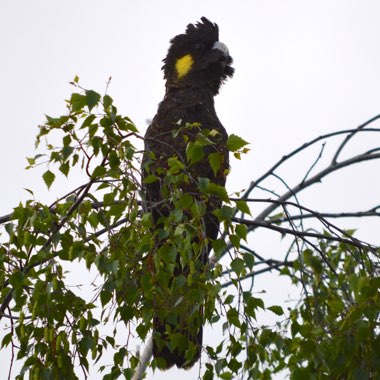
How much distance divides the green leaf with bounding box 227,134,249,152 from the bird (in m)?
0.05

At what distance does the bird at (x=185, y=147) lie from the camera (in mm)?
2330

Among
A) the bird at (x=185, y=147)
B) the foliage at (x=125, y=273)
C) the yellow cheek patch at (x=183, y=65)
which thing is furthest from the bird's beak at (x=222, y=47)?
the foliage at (x=125, y=273)

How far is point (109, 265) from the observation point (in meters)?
2.19

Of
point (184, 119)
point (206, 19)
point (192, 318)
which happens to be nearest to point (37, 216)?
point (192, 318)

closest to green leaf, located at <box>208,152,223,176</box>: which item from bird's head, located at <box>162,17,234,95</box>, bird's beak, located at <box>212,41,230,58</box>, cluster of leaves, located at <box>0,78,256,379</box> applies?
cluster of leaves, located at <box>0,78,256,379</box>

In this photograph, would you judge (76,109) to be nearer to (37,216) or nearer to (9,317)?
(37,216)

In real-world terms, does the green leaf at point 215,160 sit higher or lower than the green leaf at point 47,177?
lower

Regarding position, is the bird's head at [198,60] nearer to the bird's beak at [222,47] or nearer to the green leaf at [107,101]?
the bird's beak at [222,47]

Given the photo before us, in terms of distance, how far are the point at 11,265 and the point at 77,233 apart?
0.29 meters

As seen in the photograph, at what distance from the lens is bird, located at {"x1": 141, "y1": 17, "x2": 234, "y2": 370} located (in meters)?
2.33

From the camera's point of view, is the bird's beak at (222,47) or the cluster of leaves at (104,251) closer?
the cluster of leaves at (104,251)

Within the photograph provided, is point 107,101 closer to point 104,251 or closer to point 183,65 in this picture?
point 104,251

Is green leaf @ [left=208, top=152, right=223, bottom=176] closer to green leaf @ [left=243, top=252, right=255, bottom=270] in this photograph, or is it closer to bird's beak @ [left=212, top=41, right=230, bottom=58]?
green leaf @ [left=243, top=252, right=255, bottom=270]

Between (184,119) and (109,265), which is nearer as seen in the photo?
(109,265)
